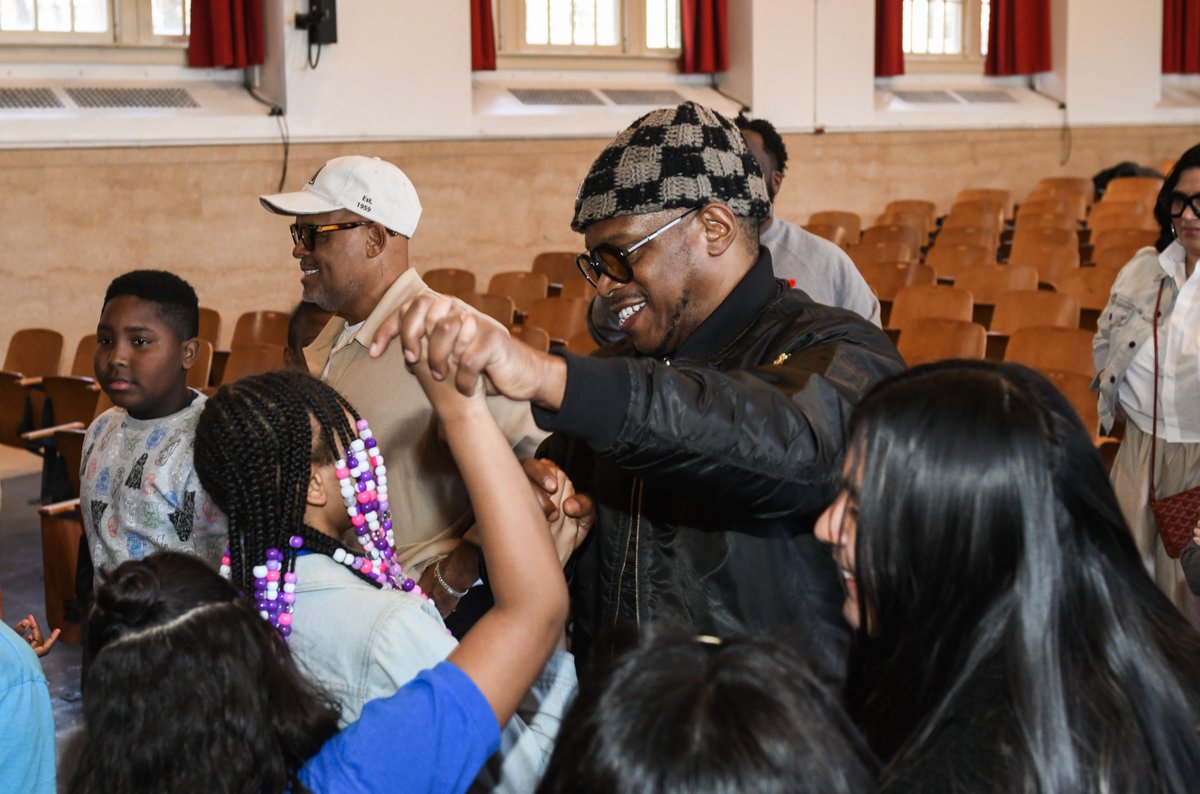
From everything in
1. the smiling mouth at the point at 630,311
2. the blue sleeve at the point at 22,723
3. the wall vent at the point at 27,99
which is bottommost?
the blue sleeve at the point at 22,723

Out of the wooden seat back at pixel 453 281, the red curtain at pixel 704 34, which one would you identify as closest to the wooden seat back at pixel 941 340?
the wooden seat back at pixel 453 281

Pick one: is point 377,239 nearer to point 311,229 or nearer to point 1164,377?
point 311,229

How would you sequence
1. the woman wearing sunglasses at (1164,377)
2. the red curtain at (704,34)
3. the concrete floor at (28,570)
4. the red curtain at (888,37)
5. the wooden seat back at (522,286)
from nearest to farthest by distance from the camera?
1. the woman wearing sunglasses at (1164,377)
2. the concrete floor at (28,570)
3. the wooden seat back at (522,286)
4. the red curtain at (704,34)
5. the red curtain at (888,37)

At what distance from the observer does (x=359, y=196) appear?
9.70 ft

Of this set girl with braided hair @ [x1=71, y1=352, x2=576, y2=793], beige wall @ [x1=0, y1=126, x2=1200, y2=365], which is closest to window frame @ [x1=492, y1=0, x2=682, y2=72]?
beige wall @ [x1=0, y1=126, x2=1200, y2=365]

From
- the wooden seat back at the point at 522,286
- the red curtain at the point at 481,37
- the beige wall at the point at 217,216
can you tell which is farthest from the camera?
the red curtain at the point at 481,37

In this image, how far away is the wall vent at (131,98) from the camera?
28.1ft

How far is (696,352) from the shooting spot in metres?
1.75

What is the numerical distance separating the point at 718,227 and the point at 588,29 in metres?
9.96

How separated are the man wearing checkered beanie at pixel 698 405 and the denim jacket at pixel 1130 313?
212cm

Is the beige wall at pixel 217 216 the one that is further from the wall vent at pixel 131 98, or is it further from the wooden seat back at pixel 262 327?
the wooden seat back at pixel 262 327

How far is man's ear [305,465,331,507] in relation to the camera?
5.47ft

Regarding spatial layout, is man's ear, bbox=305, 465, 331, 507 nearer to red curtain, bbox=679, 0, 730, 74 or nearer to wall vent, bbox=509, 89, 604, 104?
wall vent, bbox=509, 89, 604, 104

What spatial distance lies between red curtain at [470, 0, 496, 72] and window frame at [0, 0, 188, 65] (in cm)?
205
